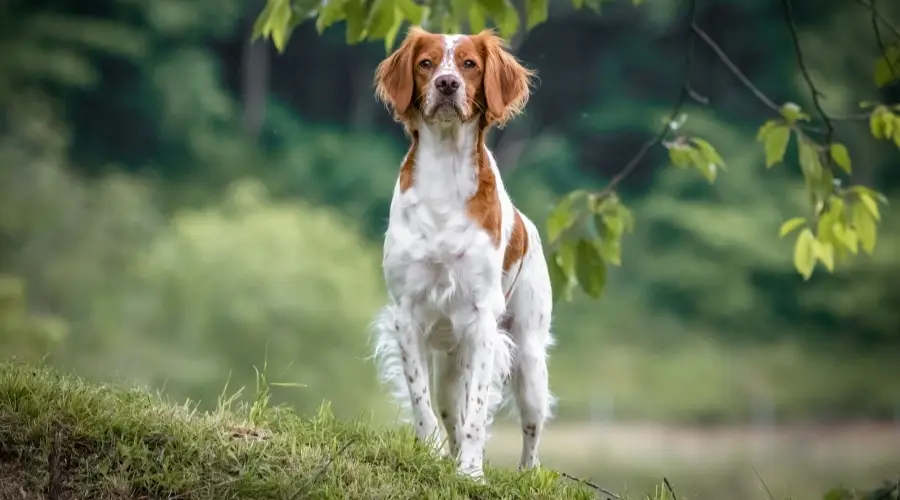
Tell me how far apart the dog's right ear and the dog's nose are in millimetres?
127

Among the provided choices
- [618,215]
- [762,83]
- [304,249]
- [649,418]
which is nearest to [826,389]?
[649,418]

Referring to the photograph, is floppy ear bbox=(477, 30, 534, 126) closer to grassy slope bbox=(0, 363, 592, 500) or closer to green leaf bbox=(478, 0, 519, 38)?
green leaf bbox=(478, 0, 519, 38)

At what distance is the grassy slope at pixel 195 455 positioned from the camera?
9.99 feet

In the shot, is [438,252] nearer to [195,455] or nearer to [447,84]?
[447,84]

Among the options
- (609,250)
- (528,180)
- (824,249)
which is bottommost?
(609,250)

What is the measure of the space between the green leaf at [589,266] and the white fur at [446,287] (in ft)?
1.10

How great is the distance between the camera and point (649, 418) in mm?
13578

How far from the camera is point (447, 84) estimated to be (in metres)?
3.46

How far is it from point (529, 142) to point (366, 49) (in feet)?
7.29

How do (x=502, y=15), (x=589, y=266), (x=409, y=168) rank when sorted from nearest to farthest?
(x=502, y=15) → (x=589, y=266) → (x=409, y=168)

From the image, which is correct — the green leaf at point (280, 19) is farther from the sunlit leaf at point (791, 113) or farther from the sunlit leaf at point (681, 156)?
the sunlit leaf at point (791, 113)

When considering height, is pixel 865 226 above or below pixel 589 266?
above

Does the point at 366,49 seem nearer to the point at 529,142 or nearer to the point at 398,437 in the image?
the point at 529,142

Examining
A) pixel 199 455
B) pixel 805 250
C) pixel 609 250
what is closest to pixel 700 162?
pixel 609 250
